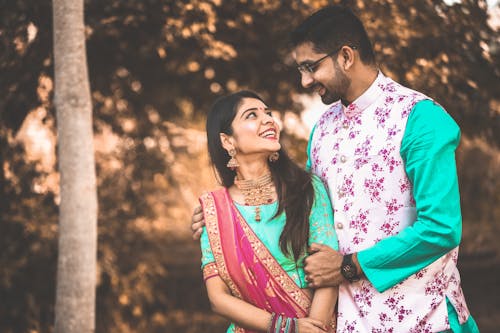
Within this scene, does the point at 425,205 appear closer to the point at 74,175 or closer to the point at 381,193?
the point at 381,193

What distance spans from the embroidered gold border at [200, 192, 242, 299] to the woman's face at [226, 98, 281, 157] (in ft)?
0.90

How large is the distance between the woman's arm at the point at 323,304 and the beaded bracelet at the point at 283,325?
81 millimetres

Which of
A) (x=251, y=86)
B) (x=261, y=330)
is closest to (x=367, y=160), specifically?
(x=261, y=330)

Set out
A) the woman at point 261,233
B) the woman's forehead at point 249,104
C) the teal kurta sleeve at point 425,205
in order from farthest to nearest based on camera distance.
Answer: the woman's forehead at point 249,104 < the woman at point 261,233 < the teal kurta sleeve at point 425,205

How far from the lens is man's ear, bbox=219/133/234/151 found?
2.53 metres

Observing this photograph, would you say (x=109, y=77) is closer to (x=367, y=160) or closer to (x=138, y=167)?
(x=138, y=167)

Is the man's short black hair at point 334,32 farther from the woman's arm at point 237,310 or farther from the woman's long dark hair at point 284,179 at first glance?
the woman's arm at point 237,310

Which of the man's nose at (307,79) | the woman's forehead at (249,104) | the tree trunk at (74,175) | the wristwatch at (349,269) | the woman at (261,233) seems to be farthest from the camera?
the tree trunk at (74,175)

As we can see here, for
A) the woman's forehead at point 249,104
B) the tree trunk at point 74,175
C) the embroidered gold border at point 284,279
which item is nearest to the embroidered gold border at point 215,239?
the embroidered gold border at point 284,279

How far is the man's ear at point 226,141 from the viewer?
99.7 inches

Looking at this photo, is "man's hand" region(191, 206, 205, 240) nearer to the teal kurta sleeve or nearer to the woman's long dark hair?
the woman's long dark hair

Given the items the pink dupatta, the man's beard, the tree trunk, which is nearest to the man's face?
the man's beard

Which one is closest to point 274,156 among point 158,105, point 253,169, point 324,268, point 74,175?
point 253,169

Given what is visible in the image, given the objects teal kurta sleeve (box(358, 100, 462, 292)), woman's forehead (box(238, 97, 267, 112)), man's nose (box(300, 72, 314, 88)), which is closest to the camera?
teal kurta sleeve (box(358, 100, 462, 292))
